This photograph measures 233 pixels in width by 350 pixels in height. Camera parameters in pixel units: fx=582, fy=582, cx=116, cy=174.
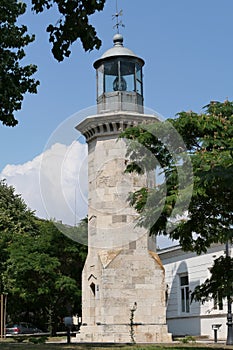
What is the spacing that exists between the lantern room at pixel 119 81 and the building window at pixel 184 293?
10323mm

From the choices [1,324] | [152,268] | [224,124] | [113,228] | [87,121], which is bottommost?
[1,324]

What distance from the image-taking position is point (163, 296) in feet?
74.1

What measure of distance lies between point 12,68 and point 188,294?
64.4 ft

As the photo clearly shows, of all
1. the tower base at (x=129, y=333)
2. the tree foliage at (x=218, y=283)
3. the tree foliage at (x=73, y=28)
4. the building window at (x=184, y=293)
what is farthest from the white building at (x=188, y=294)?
the tree foliage at (x=73, y=28)

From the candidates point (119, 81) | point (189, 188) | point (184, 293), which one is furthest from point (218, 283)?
point (184, 293)

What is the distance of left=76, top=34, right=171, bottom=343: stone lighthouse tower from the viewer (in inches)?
864

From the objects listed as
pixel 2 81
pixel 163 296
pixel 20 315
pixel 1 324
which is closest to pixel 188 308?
pixel 163 296

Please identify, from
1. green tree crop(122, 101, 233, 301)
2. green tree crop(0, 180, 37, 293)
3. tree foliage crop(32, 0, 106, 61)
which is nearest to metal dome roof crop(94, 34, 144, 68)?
green tree crop(122, 101, 233, 301)

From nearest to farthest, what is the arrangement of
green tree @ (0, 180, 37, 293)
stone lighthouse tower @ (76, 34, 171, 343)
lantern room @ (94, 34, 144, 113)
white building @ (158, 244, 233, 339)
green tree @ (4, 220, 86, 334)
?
stone lighthouse tower @ (76, 34, 171, 343), lantern room @ (94, 34, 144, 113), white building @ (158, 244, 233, 339), green tree @ (4, 220, 86, 334), green tree @ (0, 180, 37, 293)

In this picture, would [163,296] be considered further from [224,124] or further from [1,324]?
[1,324]

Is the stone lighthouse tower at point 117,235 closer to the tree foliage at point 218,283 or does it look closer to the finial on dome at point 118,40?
the finial on dome at point 118,40

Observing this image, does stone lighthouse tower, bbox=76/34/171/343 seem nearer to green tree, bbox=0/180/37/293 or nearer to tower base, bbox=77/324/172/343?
tower base, bbox=77/324/172/343

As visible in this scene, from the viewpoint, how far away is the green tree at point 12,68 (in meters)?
12.5

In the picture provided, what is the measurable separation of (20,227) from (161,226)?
93.8 feet
